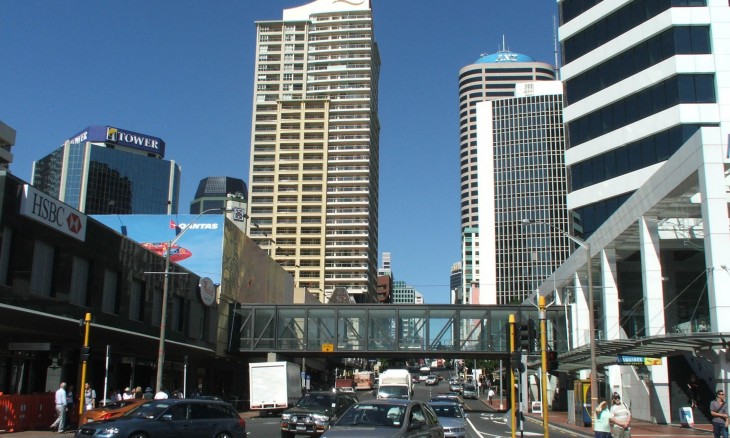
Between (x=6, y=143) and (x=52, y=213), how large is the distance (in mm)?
80828

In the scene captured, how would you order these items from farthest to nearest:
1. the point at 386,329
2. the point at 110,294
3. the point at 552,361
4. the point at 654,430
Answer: the point at 386,329 < the point at 110,294 < the point at 654,430 < the point at 552,361

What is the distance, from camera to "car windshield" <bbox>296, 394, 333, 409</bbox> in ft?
85.1

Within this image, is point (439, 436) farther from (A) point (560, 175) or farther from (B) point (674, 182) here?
(A) point (560, 175)

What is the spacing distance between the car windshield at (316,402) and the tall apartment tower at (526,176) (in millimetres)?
129995

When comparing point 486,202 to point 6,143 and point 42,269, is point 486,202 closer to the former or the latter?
point 6,143

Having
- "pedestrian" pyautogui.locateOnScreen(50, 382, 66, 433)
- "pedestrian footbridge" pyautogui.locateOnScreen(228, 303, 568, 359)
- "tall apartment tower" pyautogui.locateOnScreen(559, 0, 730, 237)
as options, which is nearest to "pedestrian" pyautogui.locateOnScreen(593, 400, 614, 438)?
"pedestrian" pyautogui.locateOnScreen(50, 382, 66, 433)

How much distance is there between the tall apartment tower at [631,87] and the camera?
43.4 meters

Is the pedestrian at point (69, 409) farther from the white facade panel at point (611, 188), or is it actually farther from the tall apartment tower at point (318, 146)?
the tall apartment tower at point (318, 146)

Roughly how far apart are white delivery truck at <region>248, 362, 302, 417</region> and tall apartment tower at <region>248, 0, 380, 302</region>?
321 ft

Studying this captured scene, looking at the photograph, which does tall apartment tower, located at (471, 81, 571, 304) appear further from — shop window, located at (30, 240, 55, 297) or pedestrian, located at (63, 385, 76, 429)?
pedestrian, located at (63, 385, 76, 429)

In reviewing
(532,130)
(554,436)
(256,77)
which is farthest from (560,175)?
(554,436)

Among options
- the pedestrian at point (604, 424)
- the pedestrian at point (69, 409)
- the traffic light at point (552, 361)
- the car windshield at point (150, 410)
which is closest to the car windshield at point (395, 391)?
the pedestrian at point (69, 409)

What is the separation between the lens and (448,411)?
2414cm

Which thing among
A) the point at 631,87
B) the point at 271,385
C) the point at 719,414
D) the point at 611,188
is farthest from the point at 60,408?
the point at 631,87
